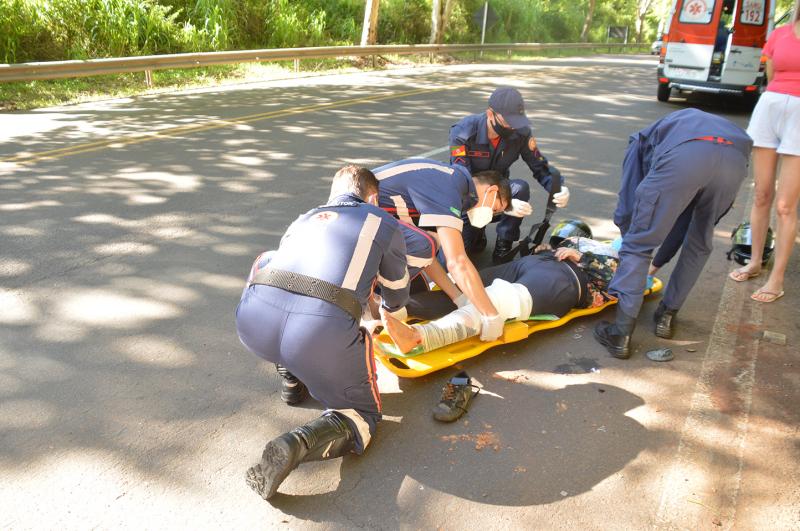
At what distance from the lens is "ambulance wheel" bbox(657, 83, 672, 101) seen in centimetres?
1250

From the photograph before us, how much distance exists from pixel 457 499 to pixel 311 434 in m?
0.62

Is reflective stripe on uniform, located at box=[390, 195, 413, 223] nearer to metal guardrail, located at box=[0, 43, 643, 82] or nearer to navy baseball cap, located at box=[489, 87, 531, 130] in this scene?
navy baseball cap, located at box=[489, 87, 531, 130]

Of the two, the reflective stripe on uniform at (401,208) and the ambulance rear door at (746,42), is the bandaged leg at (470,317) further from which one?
the ambulance rear door at (746,42)

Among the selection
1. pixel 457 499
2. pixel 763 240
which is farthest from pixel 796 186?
pixel 457 499

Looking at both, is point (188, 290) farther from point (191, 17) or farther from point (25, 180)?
point (191, 17)

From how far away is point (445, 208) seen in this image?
3.24 metres

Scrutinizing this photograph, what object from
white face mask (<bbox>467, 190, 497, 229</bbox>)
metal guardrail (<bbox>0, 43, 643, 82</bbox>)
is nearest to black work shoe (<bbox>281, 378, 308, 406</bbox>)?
white face mask (<bbox>467, 190, 497, 229</bbox>)

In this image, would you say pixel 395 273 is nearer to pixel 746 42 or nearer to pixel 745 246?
pixel 745 246

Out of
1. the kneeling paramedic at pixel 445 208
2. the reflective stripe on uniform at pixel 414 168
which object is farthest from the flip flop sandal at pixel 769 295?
the reflective stripe on uniform at pixel 414 168

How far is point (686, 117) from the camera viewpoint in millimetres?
3389

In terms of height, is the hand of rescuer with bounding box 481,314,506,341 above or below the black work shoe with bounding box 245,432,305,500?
above

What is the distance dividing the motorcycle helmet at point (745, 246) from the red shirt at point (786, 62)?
3.74 ft

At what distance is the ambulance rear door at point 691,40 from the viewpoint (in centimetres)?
1146

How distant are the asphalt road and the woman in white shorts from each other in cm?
38
